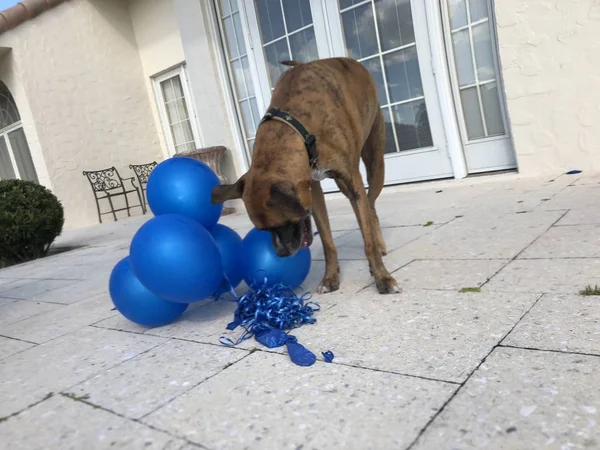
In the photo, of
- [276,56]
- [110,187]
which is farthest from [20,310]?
[110,187]

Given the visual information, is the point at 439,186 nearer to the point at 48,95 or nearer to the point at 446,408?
the point at 446,408

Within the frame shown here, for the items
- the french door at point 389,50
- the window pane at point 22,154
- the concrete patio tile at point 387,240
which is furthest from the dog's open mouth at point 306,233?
the window pane at point 22,154

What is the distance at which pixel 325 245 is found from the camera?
2688mm

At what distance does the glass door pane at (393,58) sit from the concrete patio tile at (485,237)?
7.06ft

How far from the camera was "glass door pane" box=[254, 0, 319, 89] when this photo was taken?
19.8 feet

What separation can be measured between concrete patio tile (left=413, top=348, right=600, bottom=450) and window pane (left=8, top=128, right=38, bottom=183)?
408 inches

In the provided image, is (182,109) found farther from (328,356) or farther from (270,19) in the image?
(328,356)

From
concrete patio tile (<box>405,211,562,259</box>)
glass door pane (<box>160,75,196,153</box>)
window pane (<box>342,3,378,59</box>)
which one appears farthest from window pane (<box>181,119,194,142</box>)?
concrete patio tile (<box>405,211,562,259</box>)

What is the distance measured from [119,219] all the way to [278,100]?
804 centimetres

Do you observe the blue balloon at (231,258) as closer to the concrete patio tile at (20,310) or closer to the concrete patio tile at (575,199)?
the concrete patio tile at (20,310)

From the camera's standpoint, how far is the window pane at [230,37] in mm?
7050

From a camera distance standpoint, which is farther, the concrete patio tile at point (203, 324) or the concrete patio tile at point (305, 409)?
the concrete patio tile at point (203, 324)

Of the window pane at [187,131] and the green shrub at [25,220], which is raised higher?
the window pane at [187,131]

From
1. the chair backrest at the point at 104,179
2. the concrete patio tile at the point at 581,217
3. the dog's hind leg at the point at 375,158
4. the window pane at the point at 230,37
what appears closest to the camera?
the concrete patio tile at the point at 581,217
